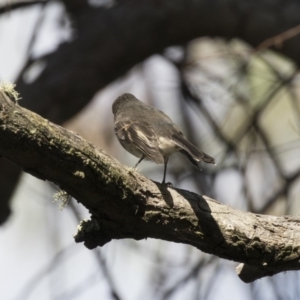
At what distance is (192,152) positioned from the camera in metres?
3.34

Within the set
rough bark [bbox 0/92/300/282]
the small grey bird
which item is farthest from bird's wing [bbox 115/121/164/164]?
rough bark [bbox 0/92/300/282]

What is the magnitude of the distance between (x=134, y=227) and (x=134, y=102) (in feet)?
5.41

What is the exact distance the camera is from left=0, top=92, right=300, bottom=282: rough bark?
2.24 metres

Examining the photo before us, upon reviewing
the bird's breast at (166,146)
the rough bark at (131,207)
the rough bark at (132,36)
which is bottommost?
the rough bark at (131,207)

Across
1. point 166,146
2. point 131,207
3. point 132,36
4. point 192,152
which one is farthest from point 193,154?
point 132,36

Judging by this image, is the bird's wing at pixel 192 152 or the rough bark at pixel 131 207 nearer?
the rough bark at pixel 131 207

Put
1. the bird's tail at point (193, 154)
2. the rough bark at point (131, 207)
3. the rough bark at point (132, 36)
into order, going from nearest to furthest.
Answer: the rough bark at point (131, 207), the bird's tail at point (193, 154), the rough bark at point (132, 36)

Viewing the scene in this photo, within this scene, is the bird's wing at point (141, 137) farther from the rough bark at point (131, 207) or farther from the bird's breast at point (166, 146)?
the rough bark at point (131, 207)

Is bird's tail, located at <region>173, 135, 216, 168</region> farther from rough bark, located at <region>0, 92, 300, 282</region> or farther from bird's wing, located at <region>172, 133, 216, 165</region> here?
rough bark, located at <region>0, 92, 300, 282</region>

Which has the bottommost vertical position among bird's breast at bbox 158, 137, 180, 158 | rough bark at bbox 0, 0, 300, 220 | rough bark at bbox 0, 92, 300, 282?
rough bark at bbox 0, 92, 300, 282

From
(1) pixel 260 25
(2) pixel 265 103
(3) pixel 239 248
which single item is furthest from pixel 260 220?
(1) pixel 260 25

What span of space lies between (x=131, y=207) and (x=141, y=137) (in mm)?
987

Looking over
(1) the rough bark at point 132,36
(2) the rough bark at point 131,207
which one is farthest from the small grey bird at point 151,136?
(1) the rough bark at point 132,36

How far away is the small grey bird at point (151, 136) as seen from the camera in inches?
131
